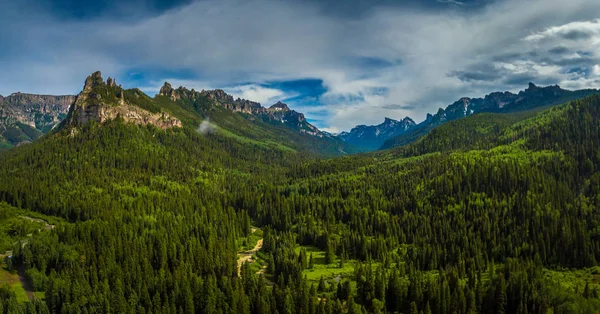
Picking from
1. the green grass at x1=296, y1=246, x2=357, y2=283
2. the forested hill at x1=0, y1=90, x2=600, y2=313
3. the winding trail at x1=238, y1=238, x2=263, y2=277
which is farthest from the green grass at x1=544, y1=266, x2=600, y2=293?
the winding trail at x1=238, y1=238, x2=263, y2=277

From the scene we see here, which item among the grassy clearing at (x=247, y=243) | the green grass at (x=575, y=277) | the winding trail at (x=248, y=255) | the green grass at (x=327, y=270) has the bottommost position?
the green grass at (x=575, y=277)

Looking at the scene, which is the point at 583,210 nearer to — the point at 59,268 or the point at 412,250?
the point at 412,250

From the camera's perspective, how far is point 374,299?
11088cm

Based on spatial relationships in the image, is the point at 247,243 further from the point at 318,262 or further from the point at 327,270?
the point at 327,270

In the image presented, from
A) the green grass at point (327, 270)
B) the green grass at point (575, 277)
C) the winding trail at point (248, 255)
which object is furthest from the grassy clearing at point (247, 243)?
the green grass at point (575, 277)

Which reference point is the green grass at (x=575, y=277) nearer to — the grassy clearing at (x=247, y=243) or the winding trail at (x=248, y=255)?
the winding trail at (x=248, y=255)

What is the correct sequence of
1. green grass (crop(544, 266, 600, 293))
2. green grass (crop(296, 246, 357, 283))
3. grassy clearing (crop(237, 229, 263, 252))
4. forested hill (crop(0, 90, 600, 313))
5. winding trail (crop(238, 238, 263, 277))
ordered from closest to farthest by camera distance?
forested hill (crop(0, 90, 600, 313))
green grass (crop(544, 266, 600, 293))
green grass (crop(296, 246, 357, 283))
winding trail (crop(238, 238, 263, 277))
grassy clearing (crop(237, 229, 263, 252))

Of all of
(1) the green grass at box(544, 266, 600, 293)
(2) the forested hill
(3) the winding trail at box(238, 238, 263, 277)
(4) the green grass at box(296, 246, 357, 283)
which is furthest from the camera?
(3) the winding trail at box(238, 238, 263, 277)

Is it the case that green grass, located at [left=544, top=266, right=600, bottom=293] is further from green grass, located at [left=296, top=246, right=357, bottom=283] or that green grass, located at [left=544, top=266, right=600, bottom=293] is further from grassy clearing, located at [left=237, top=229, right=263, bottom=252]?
grassy clearing, located at [left=237, top=229, right=263, bottom=252]

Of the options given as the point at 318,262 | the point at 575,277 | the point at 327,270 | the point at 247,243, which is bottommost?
the point at 575,277

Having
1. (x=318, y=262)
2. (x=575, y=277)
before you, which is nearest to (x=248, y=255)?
(x=318, y=262)

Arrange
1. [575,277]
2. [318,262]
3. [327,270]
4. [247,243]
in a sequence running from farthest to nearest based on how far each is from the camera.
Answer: [247,243] < [318,262] < [327,270] < [575,277]

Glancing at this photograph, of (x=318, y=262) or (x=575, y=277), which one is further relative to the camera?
(x=318, y=262)

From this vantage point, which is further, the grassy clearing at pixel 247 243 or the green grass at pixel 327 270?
the grassy clearing at pixel 247 243
